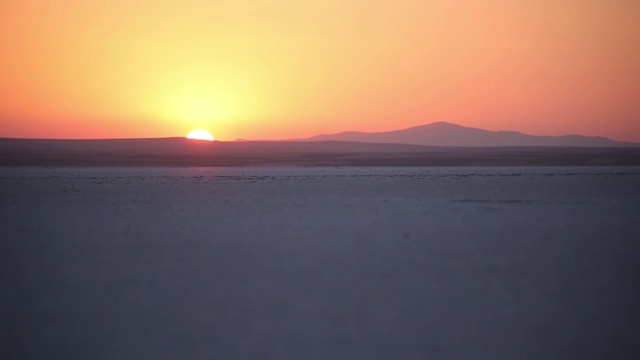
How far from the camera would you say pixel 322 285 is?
707 centimetres

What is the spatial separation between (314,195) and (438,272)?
12195mm

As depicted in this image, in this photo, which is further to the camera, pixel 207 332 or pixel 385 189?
pixel 385 189

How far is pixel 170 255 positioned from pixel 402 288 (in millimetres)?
3800

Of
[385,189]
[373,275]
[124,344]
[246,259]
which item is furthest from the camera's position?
[385,189]

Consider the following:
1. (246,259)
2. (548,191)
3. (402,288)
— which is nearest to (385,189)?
(548,191)

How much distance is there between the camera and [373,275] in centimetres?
758

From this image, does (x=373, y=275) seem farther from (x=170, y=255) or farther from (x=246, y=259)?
(x=170, y=255)

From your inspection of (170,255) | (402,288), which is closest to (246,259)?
(170,255)

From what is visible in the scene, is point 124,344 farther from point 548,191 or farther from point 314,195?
point 548,191

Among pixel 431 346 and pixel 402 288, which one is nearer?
pixel 431 346

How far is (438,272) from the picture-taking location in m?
7.73

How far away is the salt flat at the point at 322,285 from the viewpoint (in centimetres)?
518

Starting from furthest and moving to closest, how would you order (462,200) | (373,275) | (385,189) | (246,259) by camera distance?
(385,189) < (462,200) < (246,259) < (373,275)

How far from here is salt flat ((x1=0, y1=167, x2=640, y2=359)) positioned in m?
5.18
